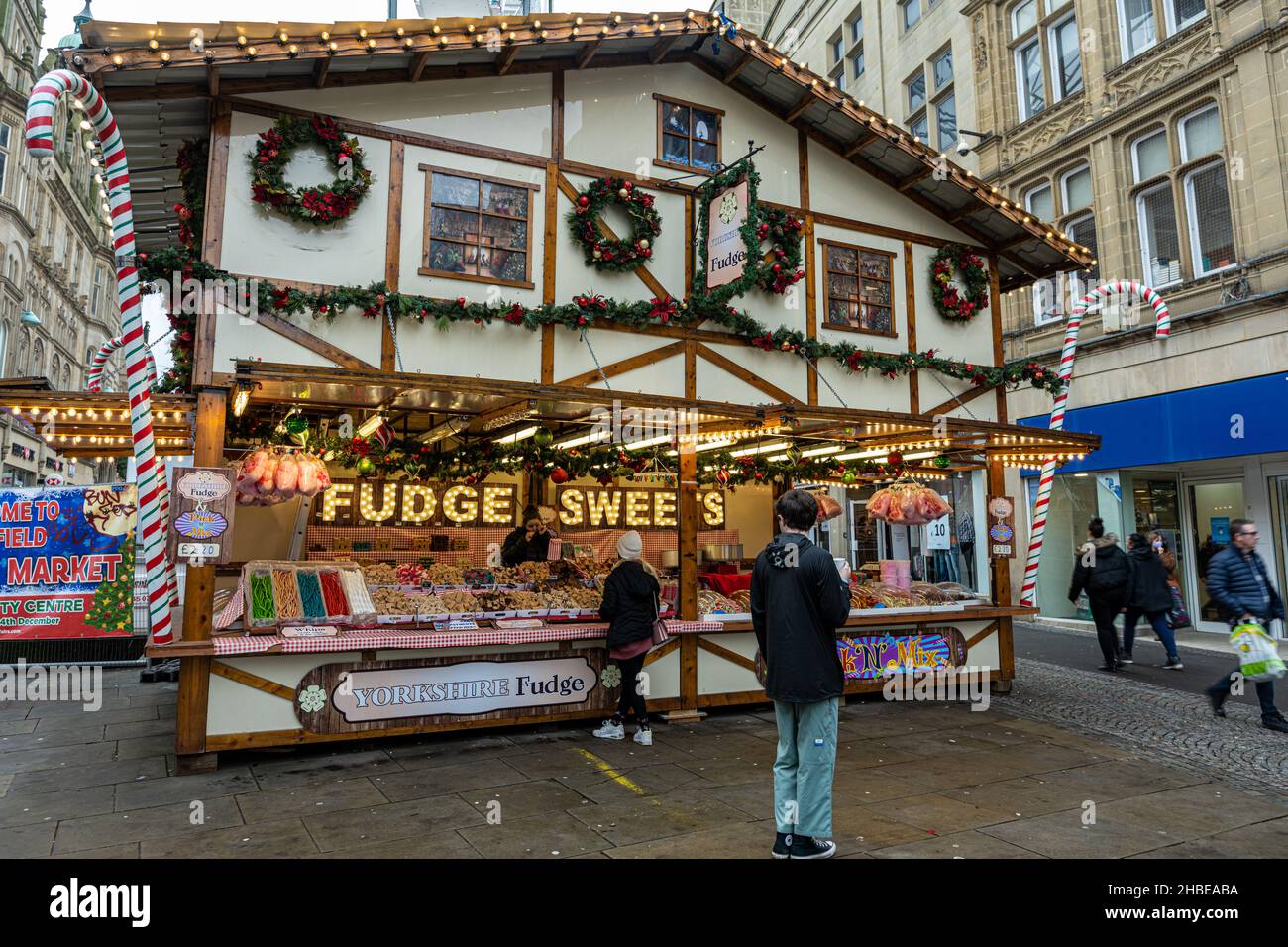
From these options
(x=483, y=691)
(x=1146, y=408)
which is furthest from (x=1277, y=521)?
(x=483, y=691)

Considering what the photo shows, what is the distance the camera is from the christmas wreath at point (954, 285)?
11.1 m

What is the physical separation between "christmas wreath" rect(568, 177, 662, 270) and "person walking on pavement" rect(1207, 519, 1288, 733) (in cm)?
676

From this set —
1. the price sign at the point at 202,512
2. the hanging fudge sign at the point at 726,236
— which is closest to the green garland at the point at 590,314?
the hanging fudge sign at the point at 726,236

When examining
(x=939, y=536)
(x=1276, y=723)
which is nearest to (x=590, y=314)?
(x=1276, y=723)

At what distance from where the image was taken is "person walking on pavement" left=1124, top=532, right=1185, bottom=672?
11.8 meters

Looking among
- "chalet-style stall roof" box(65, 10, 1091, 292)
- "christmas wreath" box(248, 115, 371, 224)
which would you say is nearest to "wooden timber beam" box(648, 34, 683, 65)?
"chalet-style stall roof" box(65, 10, 1091, 292)

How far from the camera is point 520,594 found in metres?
8.95

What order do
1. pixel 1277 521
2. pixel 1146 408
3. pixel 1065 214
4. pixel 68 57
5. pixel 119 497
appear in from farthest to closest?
pixel 1065 214 → pixel 1146 408 → pixel 1277 521 → pixel 119 497 → pixel 68 57

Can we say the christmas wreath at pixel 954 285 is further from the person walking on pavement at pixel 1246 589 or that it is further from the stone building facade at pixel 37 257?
the stone building facade at pixel 37 257

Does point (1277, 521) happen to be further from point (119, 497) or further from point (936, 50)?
point (119, 497)

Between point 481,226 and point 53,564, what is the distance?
8.01 metres

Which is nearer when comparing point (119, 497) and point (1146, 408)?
point (119, 497)

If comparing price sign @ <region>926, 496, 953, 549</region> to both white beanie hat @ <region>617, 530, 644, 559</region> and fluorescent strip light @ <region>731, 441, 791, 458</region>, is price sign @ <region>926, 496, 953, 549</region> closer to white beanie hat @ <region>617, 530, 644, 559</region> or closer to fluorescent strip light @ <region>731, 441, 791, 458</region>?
fluorescent strip light @ <region>731, 441, 791, 458</region>
